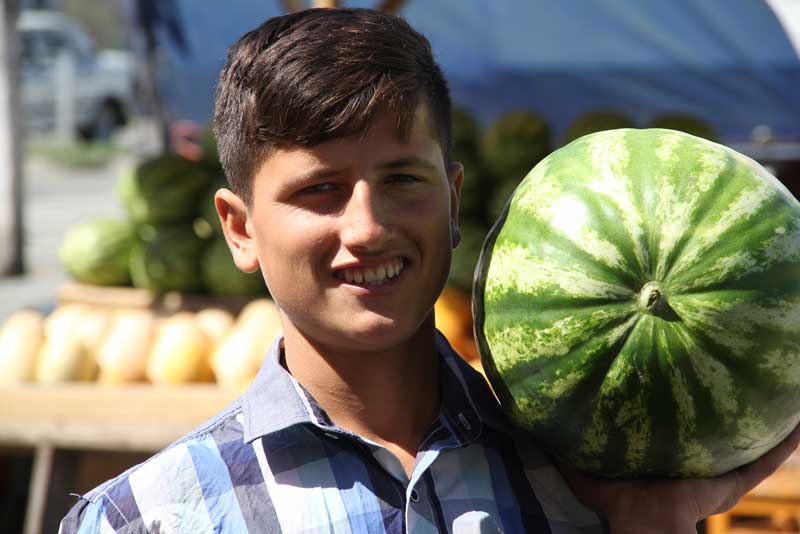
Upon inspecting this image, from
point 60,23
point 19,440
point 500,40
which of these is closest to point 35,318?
point 19,440

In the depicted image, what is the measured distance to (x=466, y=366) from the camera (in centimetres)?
186

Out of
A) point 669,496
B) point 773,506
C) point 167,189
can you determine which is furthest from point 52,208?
point 669,496

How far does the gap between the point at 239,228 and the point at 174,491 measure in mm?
510

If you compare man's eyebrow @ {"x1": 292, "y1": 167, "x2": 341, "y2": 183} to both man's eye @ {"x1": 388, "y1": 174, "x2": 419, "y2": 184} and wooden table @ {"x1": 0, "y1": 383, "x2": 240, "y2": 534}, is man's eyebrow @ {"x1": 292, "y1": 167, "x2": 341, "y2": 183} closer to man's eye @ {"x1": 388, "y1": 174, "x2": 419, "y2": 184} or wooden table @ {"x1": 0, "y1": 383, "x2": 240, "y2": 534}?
A: man's eye @ {"x1": 388, "y1": 174, "x2": 419, "y2": 184}

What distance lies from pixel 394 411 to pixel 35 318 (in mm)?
3455

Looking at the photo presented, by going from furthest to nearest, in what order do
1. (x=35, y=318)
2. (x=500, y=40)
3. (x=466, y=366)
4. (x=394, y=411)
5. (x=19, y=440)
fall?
(x=500, y=40)
(x=35, y=318)
(x=19, y=440)
(x=466, y=366)
(x=394, y=411)

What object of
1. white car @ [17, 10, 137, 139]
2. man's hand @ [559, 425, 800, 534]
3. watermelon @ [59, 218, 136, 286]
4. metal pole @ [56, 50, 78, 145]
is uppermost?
white car @ [17, 10, 137, 139]

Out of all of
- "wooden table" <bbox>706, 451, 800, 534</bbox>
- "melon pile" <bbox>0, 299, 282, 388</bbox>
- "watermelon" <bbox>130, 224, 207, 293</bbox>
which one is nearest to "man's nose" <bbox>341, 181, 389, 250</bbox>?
"wooden table" <bbox>706, 451, 800, 534</bbox>

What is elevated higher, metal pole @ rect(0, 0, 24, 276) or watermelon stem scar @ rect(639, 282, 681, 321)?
metal pole @ rect(0, 0, 24, 276)

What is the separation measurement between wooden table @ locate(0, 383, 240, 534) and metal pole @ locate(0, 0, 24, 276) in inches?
170

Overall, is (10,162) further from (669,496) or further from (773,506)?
(669,496)

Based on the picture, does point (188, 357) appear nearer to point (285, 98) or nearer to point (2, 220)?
point (285, 98)

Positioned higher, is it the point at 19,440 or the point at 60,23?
the point at 60,23

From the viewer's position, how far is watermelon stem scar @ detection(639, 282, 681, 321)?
1431 millimetres
